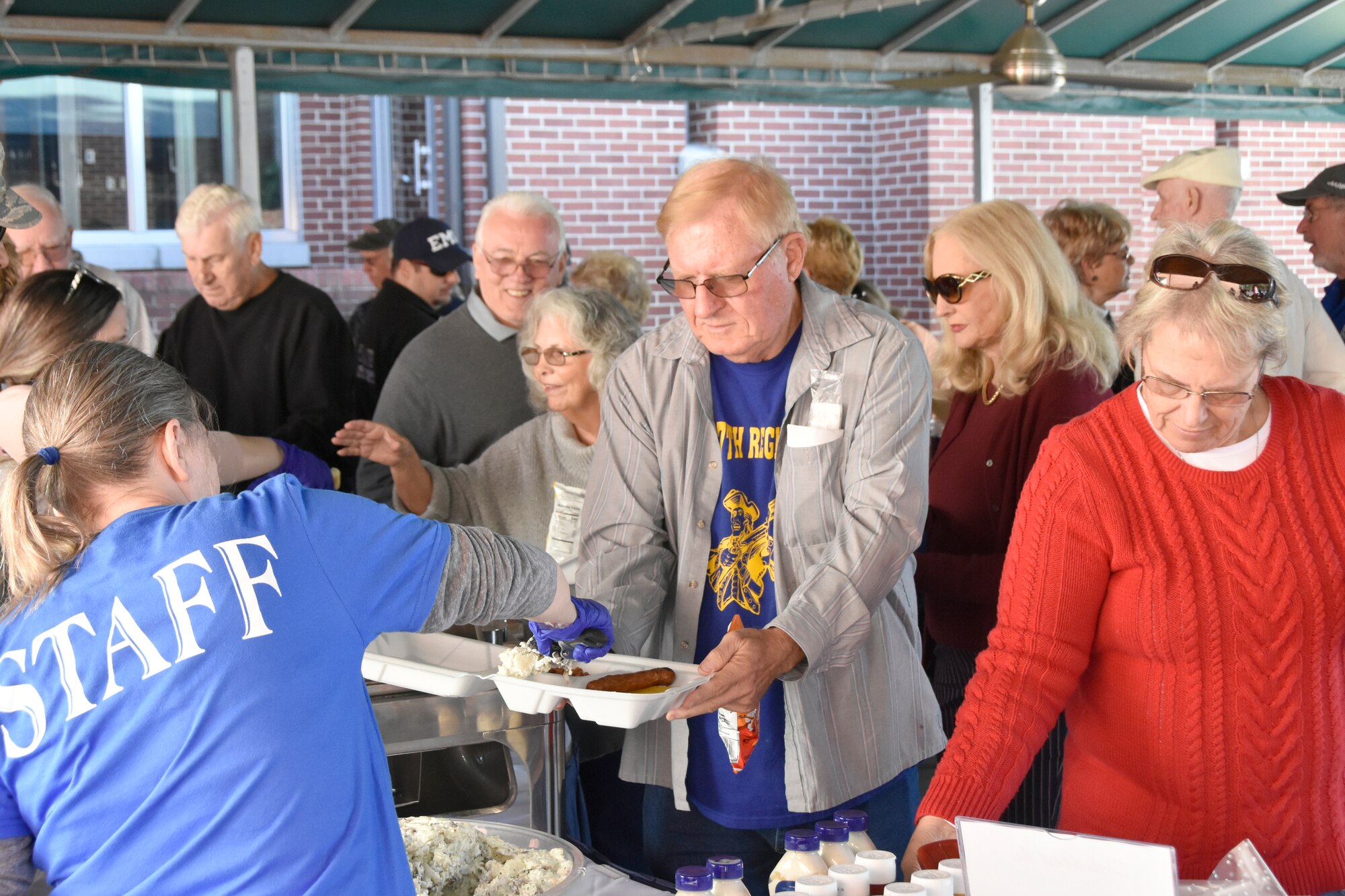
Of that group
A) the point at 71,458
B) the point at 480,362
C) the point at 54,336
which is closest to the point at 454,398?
the point at 480,362

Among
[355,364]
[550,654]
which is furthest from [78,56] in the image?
[550,654]

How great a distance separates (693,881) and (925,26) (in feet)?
15.3

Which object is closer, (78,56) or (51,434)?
(51,434)

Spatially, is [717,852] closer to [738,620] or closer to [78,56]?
[738,620]

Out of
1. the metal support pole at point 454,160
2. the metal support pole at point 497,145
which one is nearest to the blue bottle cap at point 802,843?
the metal support pole at point 497,145

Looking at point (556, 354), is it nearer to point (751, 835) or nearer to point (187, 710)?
point (751, 835)

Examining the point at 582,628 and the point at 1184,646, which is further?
the point at 582,628

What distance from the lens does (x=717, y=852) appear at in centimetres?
214

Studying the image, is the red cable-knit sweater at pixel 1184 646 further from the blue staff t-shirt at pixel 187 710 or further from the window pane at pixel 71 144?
the window pane at pixel 71 144

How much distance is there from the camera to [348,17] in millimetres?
4570

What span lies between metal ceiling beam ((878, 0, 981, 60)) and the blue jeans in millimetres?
3971

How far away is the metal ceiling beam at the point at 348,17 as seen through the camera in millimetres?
4488

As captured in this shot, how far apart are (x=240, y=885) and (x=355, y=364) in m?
2.50

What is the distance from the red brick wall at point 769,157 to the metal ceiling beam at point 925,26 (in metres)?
3.42
